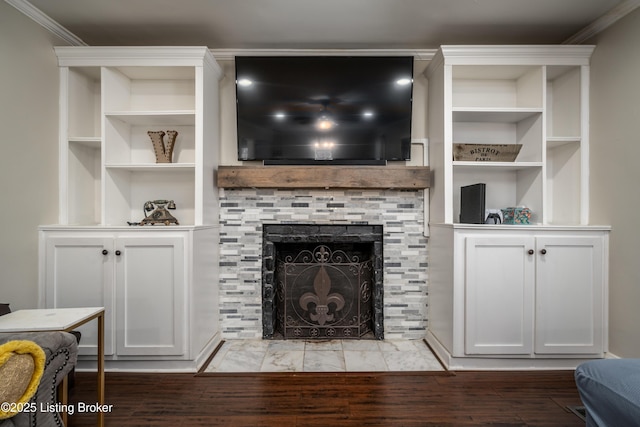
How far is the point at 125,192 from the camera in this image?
2.68 meters

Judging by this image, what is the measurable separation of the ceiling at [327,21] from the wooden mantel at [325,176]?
0.96 meters

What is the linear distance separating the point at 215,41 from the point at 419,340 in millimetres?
2849

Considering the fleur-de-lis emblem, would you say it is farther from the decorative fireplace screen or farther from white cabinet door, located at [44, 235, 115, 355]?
white cabinet door, located at [44, 235, 115, 355]

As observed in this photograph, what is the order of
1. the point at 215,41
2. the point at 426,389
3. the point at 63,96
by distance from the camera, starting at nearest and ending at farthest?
1. the point at 426,389
2. the point at 63,96
3. the point at 215,41

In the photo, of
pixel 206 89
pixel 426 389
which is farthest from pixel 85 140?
pixel 426 389

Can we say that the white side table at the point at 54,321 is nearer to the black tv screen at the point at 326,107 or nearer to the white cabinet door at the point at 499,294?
the black tv screen at the point at 326,107

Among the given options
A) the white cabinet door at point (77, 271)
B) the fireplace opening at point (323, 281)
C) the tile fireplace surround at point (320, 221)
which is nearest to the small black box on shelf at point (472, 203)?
the tile fireplace surround at point (320, 221)

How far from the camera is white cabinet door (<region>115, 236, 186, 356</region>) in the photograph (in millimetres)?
2248

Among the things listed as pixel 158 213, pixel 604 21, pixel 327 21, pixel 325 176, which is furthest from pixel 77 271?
pixel 604 21

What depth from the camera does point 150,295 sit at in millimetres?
2258

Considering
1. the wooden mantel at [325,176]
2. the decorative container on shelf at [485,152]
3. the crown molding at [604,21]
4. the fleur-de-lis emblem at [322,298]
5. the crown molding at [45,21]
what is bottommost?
the fleur-de-lis emblem at [322,298]

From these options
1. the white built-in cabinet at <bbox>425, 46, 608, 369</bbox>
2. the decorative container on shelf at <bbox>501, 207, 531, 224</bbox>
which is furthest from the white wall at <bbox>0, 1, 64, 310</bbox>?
the decorative container on shelf at <bbox>501, 207, 531, 224</bbox>

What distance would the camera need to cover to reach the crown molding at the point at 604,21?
6.97ft

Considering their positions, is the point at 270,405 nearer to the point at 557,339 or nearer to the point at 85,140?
the point at 557,339
